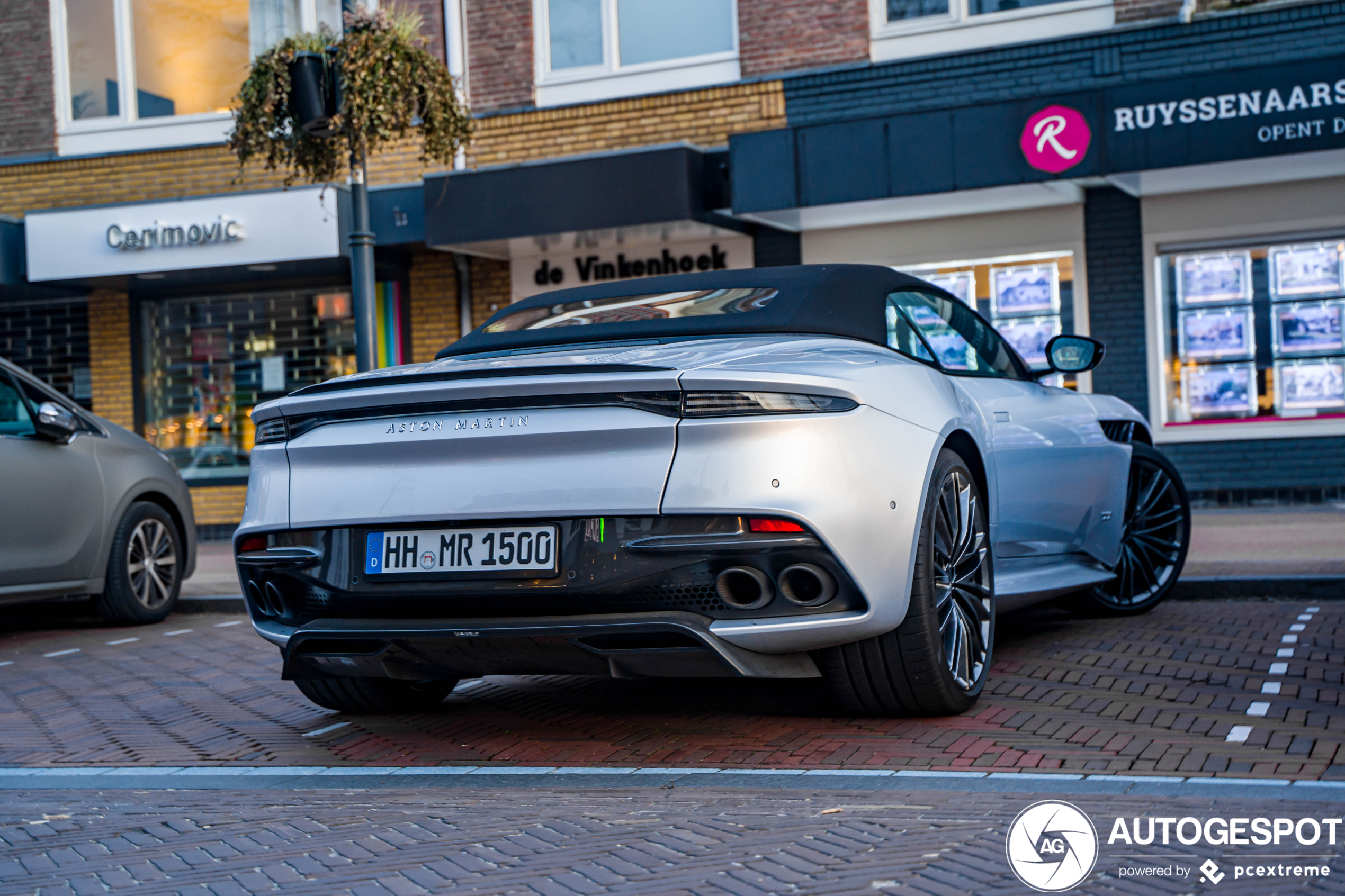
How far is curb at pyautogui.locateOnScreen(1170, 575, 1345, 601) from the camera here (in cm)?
712

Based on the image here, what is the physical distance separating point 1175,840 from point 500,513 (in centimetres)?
179

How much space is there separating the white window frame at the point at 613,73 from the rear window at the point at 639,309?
31.4 feet

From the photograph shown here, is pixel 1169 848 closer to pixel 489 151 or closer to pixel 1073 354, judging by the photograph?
pixel 1073 354

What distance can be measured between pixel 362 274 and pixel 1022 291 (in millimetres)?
6800

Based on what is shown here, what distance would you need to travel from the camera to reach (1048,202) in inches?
516

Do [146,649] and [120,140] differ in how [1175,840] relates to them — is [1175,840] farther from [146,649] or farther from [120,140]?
[120,140]

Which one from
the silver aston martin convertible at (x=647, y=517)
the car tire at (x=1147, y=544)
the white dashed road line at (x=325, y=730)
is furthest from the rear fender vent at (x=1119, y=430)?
the white dashed road line at (x=325, y=730)

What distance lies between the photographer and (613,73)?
47.6ft

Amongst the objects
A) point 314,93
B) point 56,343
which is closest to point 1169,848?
point 314,93

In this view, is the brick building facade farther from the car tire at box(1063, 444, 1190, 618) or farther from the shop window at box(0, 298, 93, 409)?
the car tire at box(1063, 444, 1190, 618)

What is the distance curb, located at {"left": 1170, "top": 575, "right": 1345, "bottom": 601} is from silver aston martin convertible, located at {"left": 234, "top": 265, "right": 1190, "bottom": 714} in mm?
3210

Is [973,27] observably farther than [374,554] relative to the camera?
Yes

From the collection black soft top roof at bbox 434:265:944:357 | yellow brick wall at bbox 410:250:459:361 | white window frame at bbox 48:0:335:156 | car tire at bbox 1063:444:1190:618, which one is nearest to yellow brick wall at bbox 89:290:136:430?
white window frame at bbox 48:0:335:156

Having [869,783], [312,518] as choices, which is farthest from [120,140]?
[869,783]
